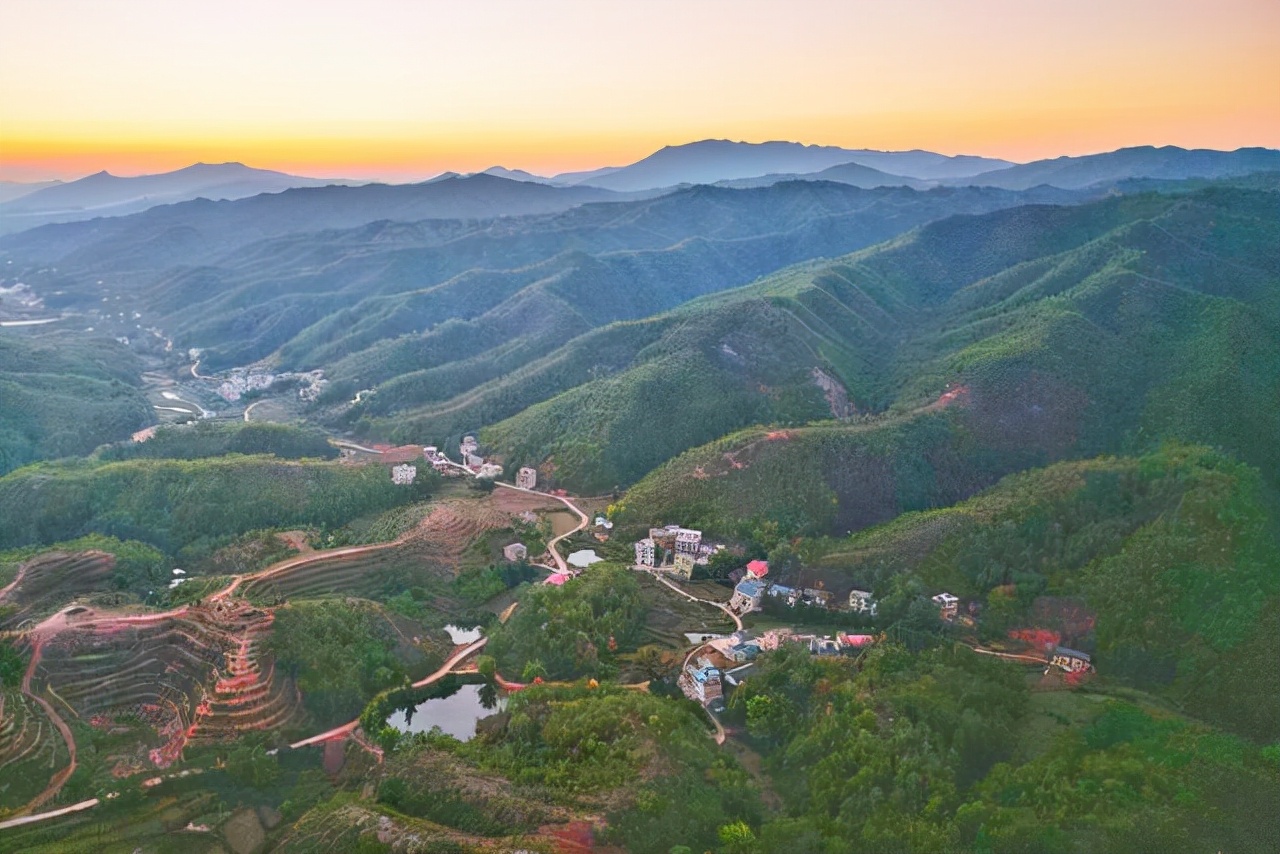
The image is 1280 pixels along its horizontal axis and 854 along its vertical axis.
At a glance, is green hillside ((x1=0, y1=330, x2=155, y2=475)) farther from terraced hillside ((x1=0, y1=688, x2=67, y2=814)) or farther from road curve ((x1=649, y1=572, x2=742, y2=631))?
road curve ((x1=649, y1=572, x2=742, y2=631))

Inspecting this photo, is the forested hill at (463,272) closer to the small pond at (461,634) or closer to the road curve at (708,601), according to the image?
the road curve at (708,601)

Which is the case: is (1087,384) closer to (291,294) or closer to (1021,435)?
(1021,435)

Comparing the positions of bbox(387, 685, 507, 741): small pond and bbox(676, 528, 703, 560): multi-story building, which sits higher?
bbox(676, 528, 703, 560): multi-story building

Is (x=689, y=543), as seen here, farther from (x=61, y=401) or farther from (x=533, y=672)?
(x=61, y=401)

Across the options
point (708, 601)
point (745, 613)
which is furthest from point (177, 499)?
point (745, 613)

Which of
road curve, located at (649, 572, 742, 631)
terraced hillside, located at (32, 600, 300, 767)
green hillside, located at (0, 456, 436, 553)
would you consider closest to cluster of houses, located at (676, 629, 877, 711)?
road curve, located at (649, 572, 742, 631)

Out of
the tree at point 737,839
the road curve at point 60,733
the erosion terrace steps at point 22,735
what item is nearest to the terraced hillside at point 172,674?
the road curve at point 60,733
